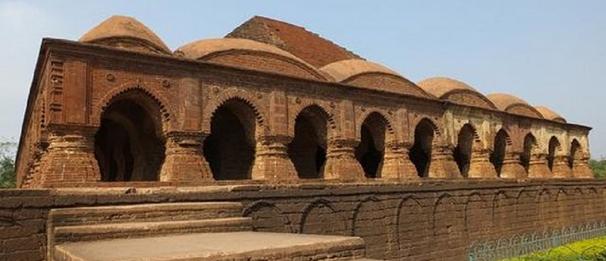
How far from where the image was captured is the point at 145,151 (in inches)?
472

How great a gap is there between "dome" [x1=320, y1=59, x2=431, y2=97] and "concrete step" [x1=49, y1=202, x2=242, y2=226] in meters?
7.16

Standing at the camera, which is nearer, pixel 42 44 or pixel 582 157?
pixel 42 44

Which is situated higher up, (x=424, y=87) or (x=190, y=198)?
(x=424, y=87)

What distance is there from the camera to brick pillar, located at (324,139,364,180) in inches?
476

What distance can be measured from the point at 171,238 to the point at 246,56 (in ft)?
22.7

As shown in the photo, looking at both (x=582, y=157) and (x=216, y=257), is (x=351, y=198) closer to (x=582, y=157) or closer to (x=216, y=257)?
(x=216, y=257)

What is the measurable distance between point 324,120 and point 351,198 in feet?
10.9

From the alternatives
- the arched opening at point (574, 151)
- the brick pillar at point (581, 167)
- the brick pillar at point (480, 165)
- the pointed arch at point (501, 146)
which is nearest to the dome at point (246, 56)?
the brick pillar at point (480, 165)

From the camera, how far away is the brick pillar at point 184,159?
9227 mm

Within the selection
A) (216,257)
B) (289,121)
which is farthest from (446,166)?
(216,257)

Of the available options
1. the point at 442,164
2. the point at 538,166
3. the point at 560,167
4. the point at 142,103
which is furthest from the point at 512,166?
the point at 142,103

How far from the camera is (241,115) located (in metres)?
11.2

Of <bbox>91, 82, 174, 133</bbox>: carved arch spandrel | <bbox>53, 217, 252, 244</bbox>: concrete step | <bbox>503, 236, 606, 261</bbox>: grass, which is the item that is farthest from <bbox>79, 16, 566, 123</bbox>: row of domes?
<bbox>503, 236, 606, 261</bbox>: grass

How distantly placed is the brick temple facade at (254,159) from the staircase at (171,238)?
0.06 ft
